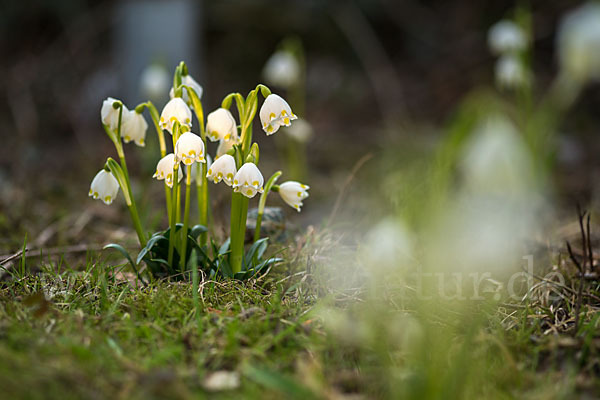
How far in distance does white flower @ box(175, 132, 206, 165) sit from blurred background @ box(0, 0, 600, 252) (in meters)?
1.04

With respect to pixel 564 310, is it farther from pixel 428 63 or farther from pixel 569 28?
pixel 428 63

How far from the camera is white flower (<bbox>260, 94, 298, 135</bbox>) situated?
1.10 meters

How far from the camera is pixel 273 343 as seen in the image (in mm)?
957

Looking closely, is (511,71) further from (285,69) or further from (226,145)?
(226,145)

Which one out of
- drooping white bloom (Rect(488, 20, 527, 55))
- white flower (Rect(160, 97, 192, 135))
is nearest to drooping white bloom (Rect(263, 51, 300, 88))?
drooping white bloom (Rect(488, 20, 527, 55))

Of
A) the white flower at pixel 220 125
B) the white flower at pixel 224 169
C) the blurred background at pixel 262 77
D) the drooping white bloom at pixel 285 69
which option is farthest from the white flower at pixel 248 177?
the drooping white bloom at pixel 285 69

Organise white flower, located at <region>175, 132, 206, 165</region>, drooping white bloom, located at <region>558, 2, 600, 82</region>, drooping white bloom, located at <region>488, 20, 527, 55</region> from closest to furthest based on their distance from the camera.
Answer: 1. white flower, located at <region>175, 132, 206, 165</region>
2. drooping white bloom, located at <region>558, 2, 600, 82</region>
3. drooping white bloom, located at <region>488, 20, 527, 55</region>

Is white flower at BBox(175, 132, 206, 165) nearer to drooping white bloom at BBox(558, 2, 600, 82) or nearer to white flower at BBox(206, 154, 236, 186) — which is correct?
white flower at BBox(206, 154, 236, 186)

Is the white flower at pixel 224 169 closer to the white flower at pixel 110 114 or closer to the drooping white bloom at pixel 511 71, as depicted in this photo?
the white flower at pixel 110 114

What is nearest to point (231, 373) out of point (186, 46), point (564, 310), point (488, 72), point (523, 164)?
point (523, 164)

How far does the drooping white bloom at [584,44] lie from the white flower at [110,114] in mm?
1523

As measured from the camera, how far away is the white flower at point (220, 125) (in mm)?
1162

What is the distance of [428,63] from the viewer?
4770mm

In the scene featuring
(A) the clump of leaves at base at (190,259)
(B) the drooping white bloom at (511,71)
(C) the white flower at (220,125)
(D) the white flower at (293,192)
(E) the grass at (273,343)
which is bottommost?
(E) the grass at (273,343)
